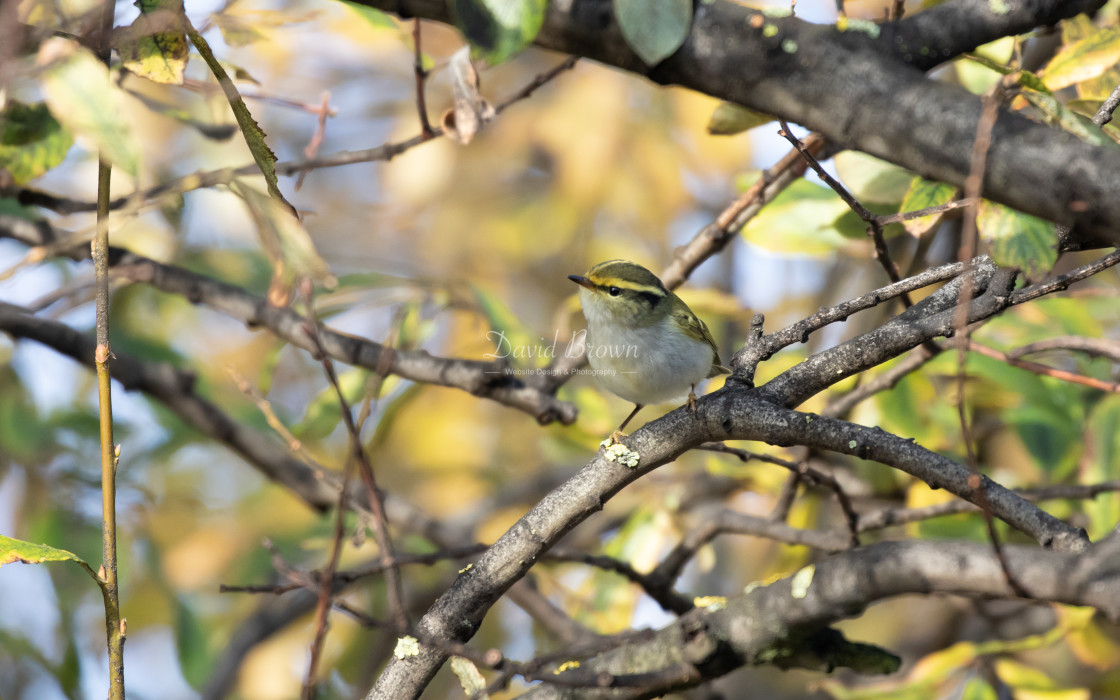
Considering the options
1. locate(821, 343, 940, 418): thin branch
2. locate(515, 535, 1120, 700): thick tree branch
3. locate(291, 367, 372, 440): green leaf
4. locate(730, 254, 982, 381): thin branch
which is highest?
locate(291, 367, 372, 440): green leaf

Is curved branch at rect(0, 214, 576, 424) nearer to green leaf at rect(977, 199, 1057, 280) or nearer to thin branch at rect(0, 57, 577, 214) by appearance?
thin branch at rect(0, 57, 577, 214)

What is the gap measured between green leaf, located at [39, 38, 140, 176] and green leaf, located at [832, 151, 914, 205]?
1984mm

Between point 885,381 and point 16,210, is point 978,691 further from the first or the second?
point 16,210

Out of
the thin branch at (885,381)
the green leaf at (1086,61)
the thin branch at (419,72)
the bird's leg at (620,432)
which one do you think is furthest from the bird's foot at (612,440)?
the green leaf at (1086,61)

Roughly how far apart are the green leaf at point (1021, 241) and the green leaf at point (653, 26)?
582 mm

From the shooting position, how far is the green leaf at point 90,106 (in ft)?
3.21

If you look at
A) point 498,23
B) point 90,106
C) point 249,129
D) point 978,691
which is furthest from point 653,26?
point 978,691

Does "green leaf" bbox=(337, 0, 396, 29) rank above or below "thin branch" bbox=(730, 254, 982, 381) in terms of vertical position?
above

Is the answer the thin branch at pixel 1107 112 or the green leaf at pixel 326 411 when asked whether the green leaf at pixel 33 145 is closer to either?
Answer: the green leaf at pixel 326 411

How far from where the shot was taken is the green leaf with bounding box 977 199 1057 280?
1380 mm

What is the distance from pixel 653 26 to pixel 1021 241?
0.69 metres

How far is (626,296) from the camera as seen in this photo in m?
3.08

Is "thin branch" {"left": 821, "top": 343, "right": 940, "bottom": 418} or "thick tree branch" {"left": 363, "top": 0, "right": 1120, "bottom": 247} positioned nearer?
"thick tree branch" {"left": 363, "top": 0, "right": 1120, "bottom": 247}

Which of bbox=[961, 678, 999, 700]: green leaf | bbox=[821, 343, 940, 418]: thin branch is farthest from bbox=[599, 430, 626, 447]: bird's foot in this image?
bbox=[961, 678, 999, 700]: green leaf
